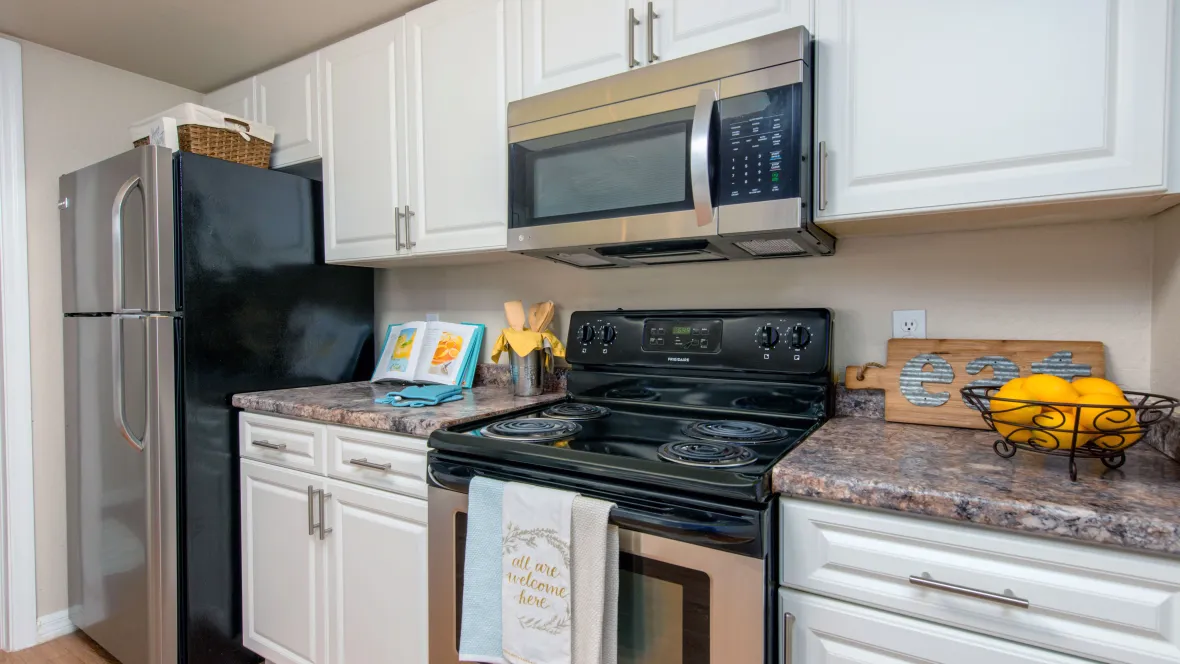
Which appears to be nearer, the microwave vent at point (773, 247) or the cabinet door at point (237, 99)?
the microwave vent at point (773, 247)

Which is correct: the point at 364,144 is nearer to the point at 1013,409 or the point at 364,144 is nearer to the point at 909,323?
the point at 909,323

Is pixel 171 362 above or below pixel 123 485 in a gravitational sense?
above

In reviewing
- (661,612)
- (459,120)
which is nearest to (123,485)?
(459,120)

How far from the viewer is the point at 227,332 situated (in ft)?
6.04

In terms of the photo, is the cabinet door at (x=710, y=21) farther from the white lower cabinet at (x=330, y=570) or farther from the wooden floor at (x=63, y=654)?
the wooden floor at (x=63, y=654)

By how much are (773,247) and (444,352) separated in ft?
3.95

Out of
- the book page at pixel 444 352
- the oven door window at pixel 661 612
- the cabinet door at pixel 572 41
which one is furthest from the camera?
the book page at pixel 444 352

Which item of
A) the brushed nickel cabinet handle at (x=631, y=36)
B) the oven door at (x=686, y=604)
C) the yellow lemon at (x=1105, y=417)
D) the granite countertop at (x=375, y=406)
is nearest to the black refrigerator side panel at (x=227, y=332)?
the granite countertop at (x=375, y=406)

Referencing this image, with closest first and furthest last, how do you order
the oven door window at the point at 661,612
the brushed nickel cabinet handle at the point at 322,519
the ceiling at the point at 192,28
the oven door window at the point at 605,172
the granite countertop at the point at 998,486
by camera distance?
1. the granite countertop at the point at 998,486
2. the oven door window at the point at 661,612
3. the oven door window at the point at 605,172
4. the brushed nickel cabinet handle at the point at 322,519
5. the ceiling at the point at 192,28

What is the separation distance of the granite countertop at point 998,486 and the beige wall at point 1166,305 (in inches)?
5.8

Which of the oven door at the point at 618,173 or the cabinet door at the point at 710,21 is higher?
the cabinet door at the point at 710,21

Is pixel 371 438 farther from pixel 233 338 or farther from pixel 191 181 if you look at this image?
pixel 191 181

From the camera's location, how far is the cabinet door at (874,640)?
0.84 m

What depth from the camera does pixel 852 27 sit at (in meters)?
1.19
